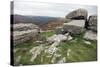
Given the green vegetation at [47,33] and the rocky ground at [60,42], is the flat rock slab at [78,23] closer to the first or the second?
the rocky ground at [60,42]

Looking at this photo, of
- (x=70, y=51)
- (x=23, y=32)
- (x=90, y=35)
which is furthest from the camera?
(x=90, y=35)

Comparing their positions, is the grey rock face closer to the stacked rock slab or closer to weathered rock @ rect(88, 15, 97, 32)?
weathered rock @ rect(88, 15, 97, 32)

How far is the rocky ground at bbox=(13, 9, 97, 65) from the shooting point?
2270 millimetres

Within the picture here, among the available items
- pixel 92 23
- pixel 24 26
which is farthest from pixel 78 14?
pixel 24 26

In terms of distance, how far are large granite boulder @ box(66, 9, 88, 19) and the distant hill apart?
12 centimetres

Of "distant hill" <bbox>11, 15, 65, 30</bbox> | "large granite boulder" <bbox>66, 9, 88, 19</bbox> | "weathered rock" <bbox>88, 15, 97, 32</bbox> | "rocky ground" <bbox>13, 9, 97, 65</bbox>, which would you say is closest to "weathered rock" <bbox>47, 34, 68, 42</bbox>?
"rocky ground" <bbox>13, 9, 97, 65</bbox>

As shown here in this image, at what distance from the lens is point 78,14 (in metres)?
2.56

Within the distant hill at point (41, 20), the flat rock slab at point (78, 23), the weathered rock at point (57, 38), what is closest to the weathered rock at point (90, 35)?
the flat rock slab at point (78, 23)

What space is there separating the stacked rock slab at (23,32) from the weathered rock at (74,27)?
0.40 meters

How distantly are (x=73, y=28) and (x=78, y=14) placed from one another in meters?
0.20

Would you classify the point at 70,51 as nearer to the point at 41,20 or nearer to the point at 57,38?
the point at 57,38

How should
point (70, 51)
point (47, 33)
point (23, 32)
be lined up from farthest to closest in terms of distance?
point (70, 51) < point (47, 33) < point (23, 32)
